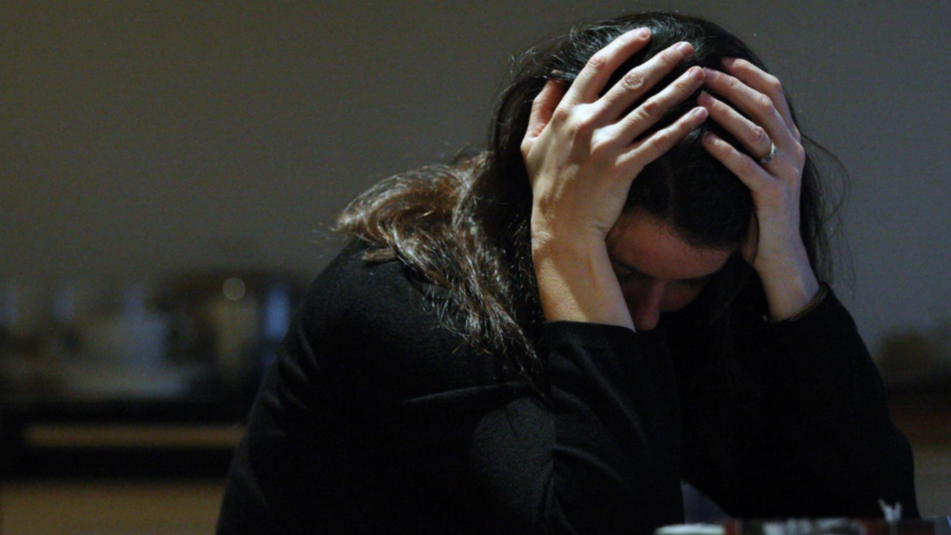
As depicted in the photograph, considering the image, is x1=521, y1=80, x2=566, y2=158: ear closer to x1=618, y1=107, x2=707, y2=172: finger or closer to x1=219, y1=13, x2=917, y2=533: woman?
x1=219, y1=13, x2=917, y2=533: woman

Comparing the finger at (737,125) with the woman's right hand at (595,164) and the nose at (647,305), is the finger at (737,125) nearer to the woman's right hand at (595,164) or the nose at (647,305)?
the woman's right hand at (595,164)

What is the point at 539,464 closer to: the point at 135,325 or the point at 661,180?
the point at 661,180

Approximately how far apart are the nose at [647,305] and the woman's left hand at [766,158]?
9 centimetres

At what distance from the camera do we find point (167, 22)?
7.29 feet

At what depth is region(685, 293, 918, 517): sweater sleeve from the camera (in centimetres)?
82

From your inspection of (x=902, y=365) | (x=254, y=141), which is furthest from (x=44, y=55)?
(x=902, y=365)

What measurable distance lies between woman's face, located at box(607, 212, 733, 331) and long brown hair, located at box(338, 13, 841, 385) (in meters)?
0.01

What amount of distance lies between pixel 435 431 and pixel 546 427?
3.8 inches

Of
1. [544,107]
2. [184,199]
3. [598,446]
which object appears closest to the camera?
[598,446]

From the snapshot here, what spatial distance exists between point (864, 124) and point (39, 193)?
200 cm

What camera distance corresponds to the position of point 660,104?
2.25ft

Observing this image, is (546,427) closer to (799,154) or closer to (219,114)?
(799,154)

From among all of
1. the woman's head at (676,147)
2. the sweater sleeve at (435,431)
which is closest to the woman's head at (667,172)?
the woman's head at (676,147)

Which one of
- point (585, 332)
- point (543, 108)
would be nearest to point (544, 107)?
point (543, 108)
